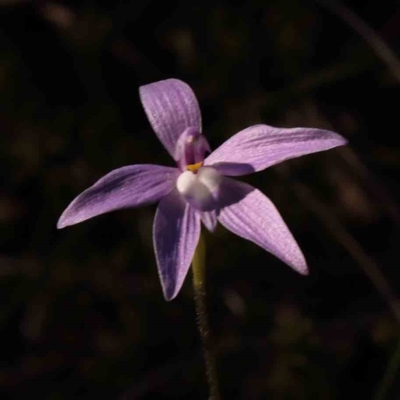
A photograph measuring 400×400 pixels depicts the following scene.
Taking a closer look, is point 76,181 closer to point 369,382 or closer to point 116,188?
point 369,382

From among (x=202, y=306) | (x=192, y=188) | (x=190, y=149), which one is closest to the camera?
(x=202, y=306)

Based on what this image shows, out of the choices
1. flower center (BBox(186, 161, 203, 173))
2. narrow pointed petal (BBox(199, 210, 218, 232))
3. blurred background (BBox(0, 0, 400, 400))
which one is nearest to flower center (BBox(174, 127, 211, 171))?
flower center (BBox(186, 161, 203, 173))

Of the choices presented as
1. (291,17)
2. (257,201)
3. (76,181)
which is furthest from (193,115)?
(291,17)

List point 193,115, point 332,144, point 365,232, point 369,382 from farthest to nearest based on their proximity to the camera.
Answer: point 365,232, point 369,382, point 193,115, point 332,144

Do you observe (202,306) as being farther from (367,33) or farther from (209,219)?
(367,33)

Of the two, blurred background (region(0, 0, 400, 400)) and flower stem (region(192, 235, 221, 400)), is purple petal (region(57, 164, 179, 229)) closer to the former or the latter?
flower stem (region(192, 235, 221, 400))

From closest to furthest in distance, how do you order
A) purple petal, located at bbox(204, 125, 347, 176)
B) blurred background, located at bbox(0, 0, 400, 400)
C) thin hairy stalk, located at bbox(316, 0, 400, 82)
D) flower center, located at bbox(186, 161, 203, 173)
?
purple petal, located at bbox(204, 125, 347, 176) → flower center, located at bbox(186, 161, 203, 173) → thin hairy stalk, located at bbox(316, 0, 400, 82) → blurred background, located at bbox(0, 0, 400, 400)

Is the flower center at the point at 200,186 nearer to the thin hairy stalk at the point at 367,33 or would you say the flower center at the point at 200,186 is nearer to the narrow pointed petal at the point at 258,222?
the narrow pointed petal at the point at 258,222

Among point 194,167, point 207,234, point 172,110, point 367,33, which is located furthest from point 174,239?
point 367,33
